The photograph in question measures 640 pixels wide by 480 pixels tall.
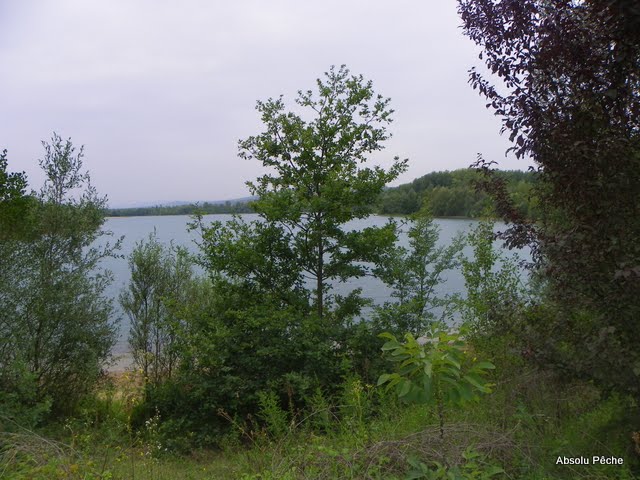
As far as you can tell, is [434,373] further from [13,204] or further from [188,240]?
[188,240]

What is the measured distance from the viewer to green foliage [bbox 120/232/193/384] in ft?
45.6

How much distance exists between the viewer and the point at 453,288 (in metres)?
14.0

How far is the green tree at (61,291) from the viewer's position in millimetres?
9953

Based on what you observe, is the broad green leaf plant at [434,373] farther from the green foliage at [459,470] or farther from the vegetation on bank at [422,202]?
the vegetation on bank at [422,202]

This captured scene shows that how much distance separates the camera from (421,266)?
11531 millimetres

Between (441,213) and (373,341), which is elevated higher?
(441,213)

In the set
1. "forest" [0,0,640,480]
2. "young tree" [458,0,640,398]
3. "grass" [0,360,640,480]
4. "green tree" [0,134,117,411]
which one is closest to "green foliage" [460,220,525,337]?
"forest" [0,0,640,480]

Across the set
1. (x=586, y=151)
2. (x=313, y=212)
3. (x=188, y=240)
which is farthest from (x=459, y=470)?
(x=188, y=240)

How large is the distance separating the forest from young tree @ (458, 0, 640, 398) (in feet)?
0.06

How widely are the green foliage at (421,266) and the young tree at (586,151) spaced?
6.67 metres

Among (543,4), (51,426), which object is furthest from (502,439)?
(51,426)

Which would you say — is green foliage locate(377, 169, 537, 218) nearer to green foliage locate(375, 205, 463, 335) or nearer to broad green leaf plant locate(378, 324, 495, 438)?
green foliage locate(375, 205, 463, 335)

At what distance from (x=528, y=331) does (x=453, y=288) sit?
9903mm

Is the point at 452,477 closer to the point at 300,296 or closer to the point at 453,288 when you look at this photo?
the point at 300,296
